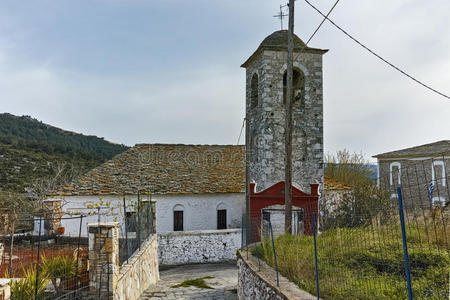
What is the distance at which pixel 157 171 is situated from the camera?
20.8m

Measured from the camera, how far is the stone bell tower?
14617 mm

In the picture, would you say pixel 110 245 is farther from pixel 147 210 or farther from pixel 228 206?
pixel 228 206

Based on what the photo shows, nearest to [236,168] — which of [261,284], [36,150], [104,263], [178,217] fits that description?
[178,217]

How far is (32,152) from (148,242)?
96.1ft

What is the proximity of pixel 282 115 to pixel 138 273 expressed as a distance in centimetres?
859

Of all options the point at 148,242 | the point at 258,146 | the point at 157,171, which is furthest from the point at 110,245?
the point at 157,171

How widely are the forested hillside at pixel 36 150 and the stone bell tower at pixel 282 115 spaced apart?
21.5 metres

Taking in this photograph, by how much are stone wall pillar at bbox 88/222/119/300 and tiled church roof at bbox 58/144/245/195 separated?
10.6 meters

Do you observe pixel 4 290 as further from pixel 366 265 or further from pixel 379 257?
pixel 379 257

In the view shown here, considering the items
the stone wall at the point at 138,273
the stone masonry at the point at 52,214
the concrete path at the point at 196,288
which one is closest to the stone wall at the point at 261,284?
the concrete path at the point at 196,288

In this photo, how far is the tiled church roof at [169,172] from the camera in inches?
743

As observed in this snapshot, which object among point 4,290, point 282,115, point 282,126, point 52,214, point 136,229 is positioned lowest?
point 4,290

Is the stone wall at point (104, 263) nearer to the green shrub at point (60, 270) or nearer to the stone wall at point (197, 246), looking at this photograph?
the green shrub at point (60, 270)

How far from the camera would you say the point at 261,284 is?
7.25m
